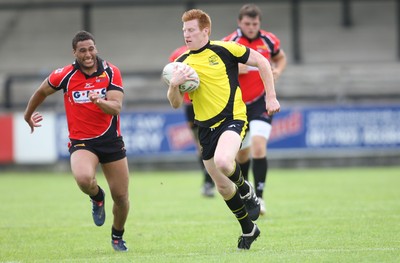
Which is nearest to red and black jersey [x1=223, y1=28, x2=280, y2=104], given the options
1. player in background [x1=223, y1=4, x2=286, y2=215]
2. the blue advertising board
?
player in background [x1=223, y1=4, x2=286, y2=215]

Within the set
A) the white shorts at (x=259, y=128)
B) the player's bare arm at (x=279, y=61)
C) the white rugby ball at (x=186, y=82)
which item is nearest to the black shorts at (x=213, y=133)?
the white rugby ball at (x=186, y=82)

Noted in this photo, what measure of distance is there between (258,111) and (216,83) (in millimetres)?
2948

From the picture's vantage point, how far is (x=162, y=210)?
1215 cm

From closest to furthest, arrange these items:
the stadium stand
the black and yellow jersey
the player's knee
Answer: the player's knee < the black and yellow jersey < the stadium stand

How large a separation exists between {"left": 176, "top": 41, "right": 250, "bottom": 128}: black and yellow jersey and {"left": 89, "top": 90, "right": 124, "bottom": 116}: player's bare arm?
2.22 ft

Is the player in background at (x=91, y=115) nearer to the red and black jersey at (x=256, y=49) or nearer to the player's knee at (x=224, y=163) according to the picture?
the player's knee at (x=224, y=163)

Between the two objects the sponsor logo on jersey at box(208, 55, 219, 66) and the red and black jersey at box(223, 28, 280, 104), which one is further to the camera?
the red and black jersey at box(223, 28, 280, 104)

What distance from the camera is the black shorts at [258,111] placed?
35.9 feet

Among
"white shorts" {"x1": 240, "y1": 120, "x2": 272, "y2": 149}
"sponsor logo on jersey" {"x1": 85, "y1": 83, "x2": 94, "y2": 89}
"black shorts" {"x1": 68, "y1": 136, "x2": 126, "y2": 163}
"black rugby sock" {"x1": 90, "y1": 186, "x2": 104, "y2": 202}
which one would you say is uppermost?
"sponsor logo on jersey" {"x1": 85, "y1": 83, "x2": 94, "y2": 89}

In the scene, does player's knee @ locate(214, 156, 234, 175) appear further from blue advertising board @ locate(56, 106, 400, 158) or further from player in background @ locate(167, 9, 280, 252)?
blue advertising board @ locate(56, 106, 400, 158)

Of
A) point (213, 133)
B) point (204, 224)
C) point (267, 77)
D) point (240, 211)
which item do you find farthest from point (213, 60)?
point (204, 224)

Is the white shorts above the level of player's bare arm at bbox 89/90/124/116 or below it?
below

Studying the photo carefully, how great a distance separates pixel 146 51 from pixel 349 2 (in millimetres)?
7084

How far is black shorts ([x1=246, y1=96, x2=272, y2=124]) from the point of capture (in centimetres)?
1094
